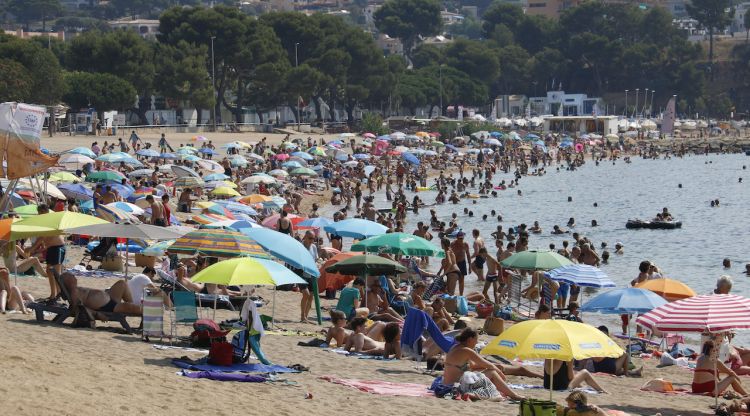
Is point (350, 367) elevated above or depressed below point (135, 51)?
below

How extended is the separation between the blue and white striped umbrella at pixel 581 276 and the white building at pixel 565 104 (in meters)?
105

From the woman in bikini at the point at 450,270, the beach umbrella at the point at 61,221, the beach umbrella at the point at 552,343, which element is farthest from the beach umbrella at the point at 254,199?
the beach umbrella at the point at 552,343

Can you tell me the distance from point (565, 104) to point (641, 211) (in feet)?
242

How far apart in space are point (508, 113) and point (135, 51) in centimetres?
5712

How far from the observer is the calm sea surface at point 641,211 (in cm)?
2948

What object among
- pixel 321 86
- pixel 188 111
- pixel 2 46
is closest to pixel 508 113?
pixel 321 86

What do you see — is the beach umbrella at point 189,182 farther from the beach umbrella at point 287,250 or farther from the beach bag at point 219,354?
the beach bag at point 219,354

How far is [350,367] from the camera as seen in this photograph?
40.8 ft

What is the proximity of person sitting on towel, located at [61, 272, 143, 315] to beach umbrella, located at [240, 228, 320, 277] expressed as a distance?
7.14ft

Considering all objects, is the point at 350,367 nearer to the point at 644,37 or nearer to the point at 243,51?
the point at 243,51

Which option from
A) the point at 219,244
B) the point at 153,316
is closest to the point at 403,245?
the point at 219,244

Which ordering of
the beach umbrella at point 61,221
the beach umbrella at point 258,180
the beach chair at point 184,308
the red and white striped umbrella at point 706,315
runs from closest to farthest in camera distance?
the red and white striped umbrella at point 706,315
the beach chair at point 184,308
the beach umbrella at point 61,221
the beach umbrella at point 258,180

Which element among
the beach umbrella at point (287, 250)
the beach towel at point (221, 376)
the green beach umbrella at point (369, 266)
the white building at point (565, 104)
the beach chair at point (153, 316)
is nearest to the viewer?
the beach towel at point (221, 376)

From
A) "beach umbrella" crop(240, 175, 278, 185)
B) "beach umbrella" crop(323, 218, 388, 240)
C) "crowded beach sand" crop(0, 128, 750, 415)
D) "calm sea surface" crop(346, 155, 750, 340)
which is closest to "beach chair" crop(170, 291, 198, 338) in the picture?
"crowded beach sand" crop(0, 128, 750, 415)
